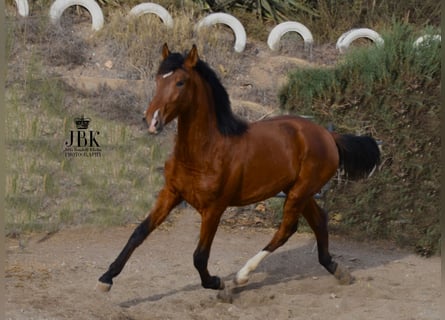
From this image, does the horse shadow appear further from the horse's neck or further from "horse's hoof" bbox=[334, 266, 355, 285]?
the horse's neck

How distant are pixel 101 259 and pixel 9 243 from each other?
128 centimetres

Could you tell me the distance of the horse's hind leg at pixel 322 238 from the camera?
6977 mm

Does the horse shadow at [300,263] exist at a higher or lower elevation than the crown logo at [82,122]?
lower

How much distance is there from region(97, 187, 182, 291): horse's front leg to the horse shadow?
0.39 m

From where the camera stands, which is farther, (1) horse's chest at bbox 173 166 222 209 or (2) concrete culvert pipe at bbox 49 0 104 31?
(2) concrete culvert pipe at bbox 49 0 104 31

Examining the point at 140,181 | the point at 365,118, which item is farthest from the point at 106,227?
the point at 365,118

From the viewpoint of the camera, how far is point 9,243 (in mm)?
8422

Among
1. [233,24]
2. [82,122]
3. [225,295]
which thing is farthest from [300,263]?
[233,24]

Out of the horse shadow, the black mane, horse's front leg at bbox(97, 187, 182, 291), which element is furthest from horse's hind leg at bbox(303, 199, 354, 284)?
horse's front leg at bbox(97, 187, 182, 291)

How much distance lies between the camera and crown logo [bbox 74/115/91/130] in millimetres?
10805

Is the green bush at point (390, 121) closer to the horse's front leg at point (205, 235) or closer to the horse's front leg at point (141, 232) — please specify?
the horse's front leg at point (205, 235)

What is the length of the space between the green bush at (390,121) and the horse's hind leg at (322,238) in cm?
178

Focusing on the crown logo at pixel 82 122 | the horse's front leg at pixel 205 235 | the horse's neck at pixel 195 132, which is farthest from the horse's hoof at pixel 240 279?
the crown logo at pixel 82 122

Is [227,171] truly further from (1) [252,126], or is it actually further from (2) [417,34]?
(2) [417,34]
